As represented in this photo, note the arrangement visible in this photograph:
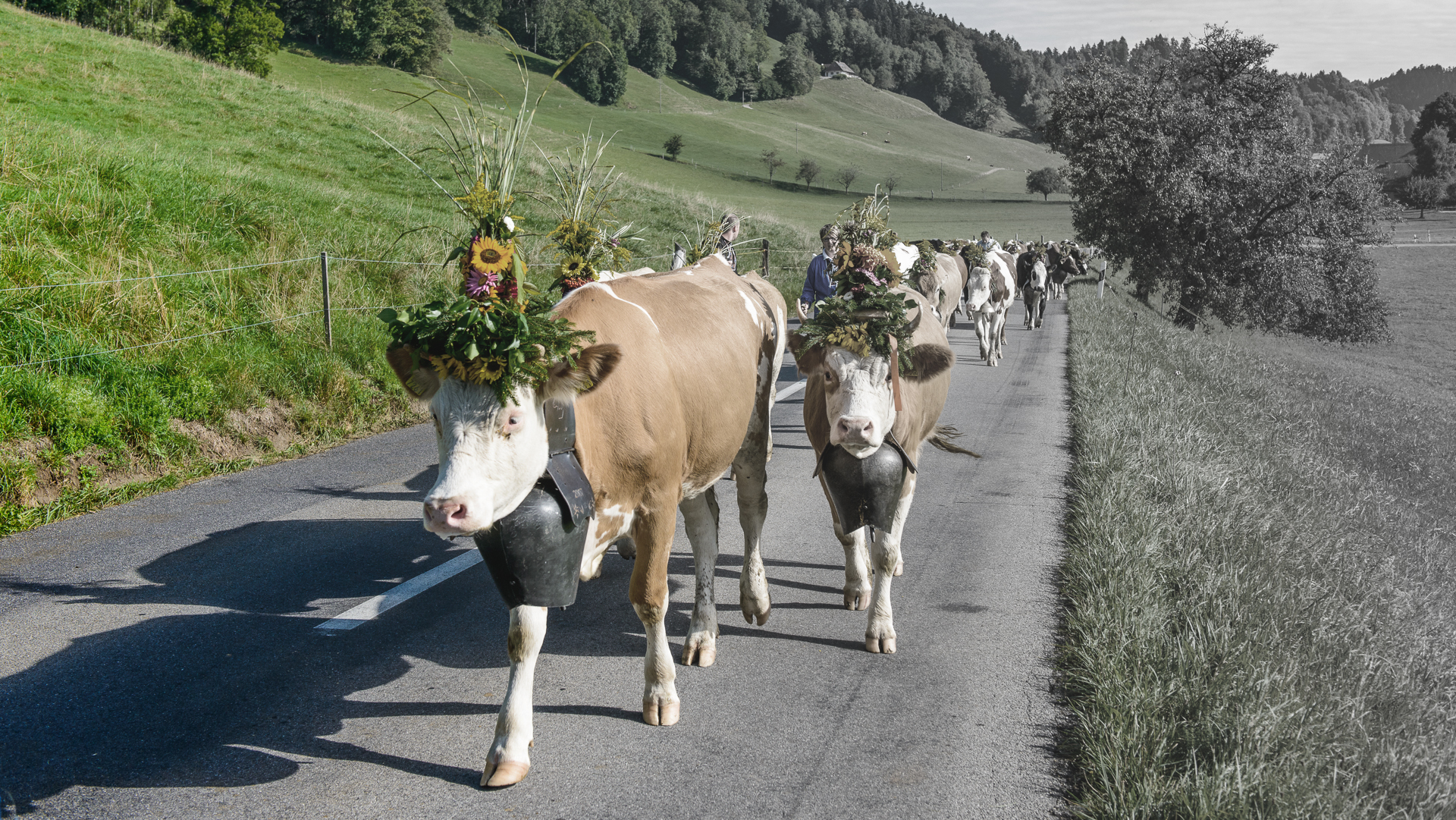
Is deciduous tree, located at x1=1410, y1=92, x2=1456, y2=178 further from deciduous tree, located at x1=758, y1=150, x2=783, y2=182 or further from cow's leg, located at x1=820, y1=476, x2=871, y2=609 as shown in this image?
cow's leg, located at x1=820, y1=476, x2=871, y2=609

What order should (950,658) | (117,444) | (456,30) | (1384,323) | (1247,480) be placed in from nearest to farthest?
1. (950,658)
2. (117,444)
3. (1247,480)
4. (1384,323)
5. (456,30)

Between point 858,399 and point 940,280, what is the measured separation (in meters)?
9.68

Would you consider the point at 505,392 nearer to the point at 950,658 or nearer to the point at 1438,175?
the point at 950,658

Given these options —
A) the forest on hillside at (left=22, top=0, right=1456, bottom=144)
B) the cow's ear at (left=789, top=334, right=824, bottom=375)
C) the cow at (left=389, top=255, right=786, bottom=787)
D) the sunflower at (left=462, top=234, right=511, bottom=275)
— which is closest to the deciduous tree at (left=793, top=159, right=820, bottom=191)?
the forest on hillside at (left=22, top=0, right=1456, bottom=144)

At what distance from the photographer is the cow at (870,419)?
16.5 feet

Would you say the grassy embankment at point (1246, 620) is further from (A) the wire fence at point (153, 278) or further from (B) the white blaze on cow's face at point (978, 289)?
(A) the wire fence at point (153, 278)

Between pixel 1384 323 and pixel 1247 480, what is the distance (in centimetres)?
3599

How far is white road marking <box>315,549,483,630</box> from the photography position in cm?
521

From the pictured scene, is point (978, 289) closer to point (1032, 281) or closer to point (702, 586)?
point (1032, 281)

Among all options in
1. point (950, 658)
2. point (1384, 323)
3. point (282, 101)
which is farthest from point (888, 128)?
point (950, 658)

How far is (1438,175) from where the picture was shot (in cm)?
10275

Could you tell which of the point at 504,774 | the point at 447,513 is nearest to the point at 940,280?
the point at 504,774

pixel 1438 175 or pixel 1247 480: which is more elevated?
pixel 1438 175

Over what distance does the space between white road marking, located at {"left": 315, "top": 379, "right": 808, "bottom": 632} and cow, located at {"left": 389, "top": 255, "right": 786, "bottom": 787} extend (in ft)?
4.93
